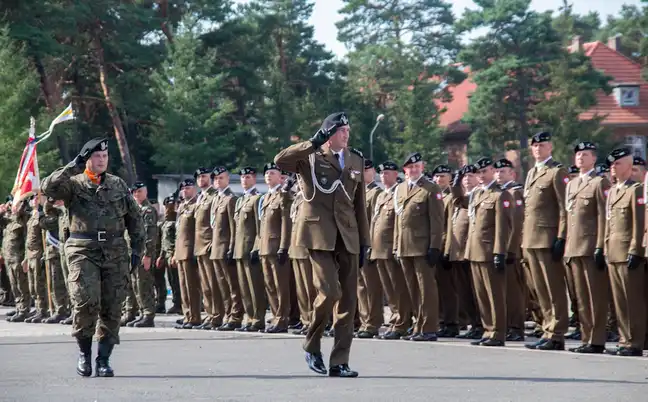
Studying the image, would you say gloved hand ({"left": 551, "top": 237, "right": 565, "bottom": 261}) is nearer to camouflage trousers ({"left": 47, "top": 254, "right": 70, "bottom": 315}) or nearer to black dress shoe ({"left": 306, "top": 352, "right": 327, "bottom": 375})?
black dress shoe ({"left": 306, "top": 352, "right": 327, "bottom": 375})

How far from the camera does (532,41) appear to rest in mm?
57000

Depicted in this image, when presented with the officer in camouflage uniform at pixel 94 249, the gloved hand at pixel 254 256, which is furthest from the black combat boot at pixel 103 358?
the gloved hand at pixel 254 256

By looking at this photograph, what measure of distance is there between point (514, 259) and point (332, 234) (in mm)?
4397

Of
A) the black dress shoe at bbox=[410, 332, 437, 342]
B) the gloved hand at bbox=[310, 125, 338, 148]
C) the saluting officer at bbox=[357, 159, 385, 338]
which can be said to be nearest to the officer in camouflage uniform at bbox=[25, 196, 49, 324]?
the saluting officer at bbox=[357, 159, 385, 338]

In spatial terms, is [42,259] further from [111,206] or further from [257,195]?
[111,206]

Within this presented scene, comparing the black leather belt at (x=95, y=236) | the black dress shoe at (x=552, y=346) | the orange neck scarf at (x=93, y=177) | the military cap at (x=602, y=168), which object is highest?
the orange neck scarf at (x=93, y=177)

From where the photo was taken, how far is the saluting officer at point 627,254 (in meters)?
11.4

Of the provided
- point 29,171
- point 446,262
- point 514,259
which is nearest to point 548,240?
point 514,259

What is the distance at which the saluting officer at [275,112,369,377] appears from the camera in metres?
9.86

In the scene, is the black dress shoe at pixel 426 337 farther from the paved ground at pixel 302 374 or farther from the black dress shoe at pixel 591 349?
the black dress shoe at pixel 591 349

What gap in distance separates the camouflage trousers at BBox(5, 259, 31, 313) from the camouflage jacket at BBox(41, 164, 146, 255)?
355 inches

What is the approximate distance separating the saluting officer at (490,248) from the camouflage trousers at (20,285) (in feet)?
27.4

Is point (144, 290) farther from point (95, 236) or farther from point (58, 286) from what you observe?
point (95, 236)

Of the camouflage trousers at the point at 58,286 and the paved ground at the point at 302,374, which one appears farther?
the camouflage trousers at the point at 58,286
